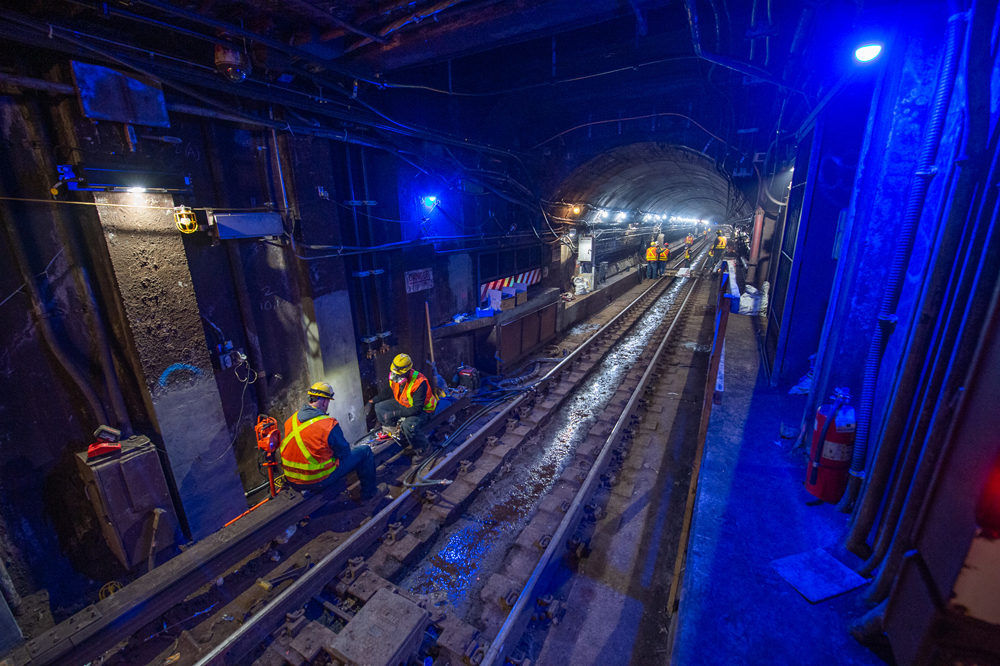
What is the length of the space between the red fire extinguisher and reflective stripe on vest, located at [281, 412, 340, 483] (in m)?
4.80

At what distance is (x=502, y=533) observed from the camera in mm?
4660

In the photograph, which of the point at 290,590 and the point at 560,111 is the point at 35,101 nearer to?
the point at 290,590

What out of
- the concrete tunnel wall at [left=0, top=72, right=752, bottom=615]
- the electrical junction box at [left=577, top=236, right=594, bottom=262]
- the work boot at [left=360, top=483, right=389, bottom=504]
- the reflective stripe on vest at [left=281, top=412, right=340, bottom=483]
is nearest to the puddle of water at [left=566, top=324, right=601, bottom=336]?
the electrical junction box at [left=577, top=236, right=594, bottom=262]

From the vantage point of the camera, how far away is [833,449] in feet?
11.0

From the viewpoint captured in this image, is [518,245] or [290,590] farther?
[518,245]

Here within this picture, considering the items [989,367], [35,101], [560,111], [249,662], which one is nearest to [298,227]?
[35,101]

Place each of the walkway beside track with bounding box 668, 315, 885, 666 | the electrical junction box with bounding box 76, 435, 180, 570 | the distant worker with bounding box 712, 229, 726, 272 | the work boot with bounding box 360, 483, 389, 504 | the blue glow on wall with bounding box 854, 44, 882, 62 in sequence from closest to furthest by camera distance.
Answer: the walkway beside track with bounding box 668, 315, 885, 666
the blue glow on wall with bounding box 854, 44, 882, 62
the electrical junction box with bounding box 76, 435, 180, 570
the work boot with bounding box 360, 483, 389, 504
the distant worker with bounding box 712, 229, 726, 272

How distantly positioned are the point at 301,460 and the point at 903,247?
19.4 ft

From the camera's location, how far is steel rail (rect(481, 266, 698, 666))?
318 centimetres

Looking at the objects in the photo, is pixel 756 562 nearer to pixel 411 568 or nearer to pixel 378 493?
pixel 411 568

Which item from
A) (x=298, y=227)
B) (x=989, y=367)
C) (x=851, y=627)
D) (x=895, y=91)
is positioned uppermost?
(x=895, y=91)

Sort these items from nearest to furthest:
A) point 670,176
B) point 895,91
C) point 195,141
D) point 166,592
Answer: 1. point 895,91
2. point 166,592
3. point 195,141
4. point 670,176

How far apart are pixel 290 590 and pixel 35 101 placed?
17.0 feet

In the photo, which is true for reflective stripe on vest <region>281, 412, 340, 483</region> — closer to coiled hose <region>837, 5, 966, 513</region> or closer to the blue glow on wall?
coiled hose <region>837, 5, 966, 513</region>
